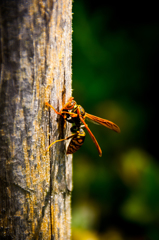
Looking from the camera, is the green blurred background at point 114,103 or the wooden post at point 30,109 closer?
the wooden post at point 30,109

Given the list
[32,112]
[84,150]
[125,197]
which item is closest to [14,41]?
[32,112]

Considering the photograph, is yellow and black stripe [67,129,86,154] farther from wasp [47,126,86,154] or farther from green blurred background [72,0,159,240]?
green blurred background [72,0,159,240]

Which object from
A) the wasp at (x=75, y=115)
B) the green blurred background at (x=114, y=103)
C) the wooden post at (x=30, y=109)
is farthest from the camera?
the green blurred background at (x=114, y=103)

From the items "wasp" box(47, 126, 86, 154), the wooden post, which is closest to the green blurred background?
"wasp" box(47, 126, 86, 154)

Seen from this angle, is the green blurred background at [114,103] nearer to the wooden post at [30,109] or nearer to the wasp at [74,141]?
the wasp at [74,141]

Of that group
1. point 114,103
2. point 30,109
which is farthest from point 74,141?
point 114,103

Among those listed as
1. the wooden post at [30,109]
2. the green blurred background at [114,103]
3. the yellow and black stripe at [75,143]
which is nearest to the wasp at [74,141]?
the yellow and black stripe at [75,143]

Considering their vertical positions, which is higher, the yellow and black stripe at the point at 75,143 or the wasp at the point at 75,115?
the wasp at the point at 75,115
